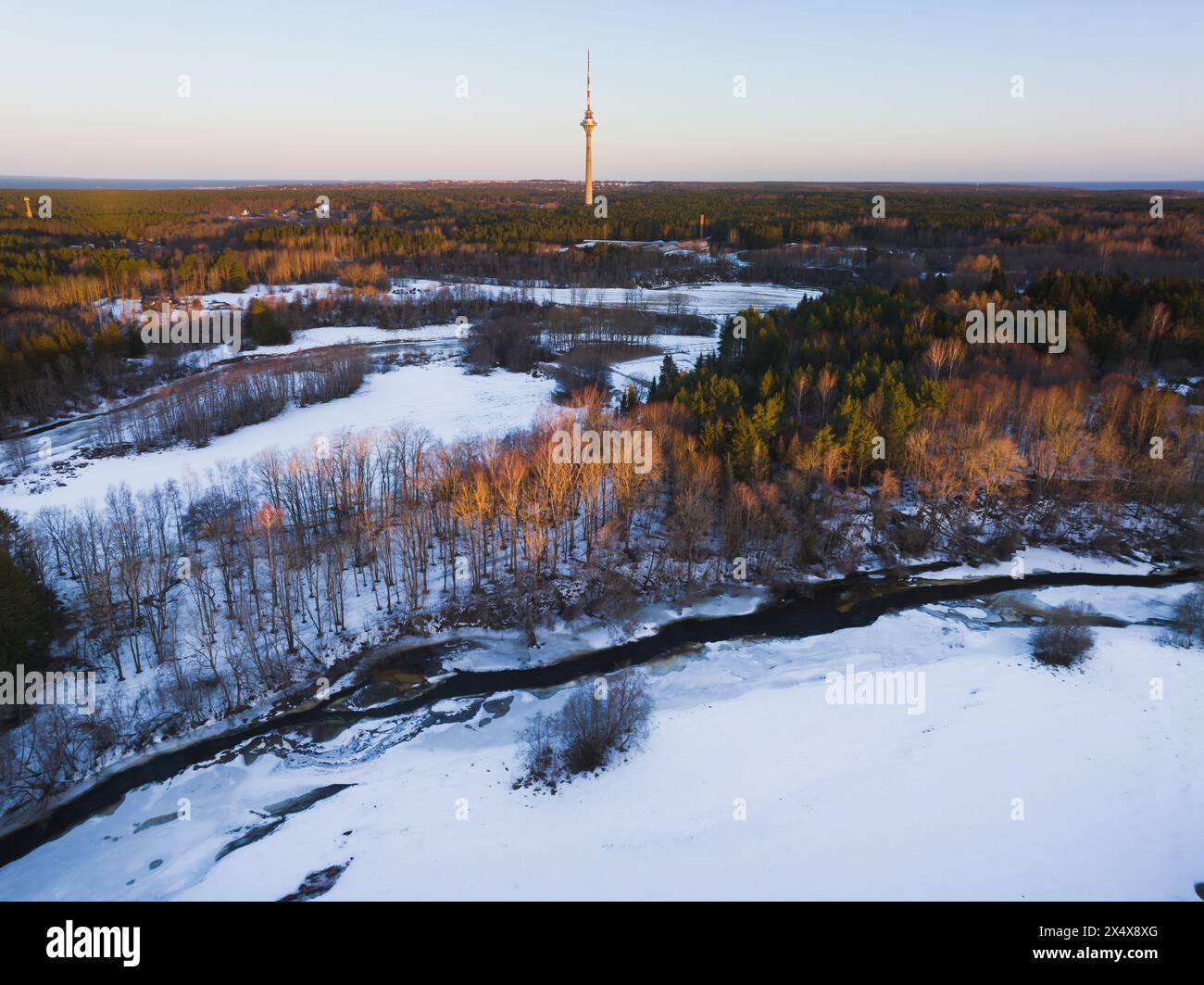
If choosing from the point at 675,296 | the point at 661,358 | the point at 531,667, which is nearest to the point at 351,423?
the point at 661,358

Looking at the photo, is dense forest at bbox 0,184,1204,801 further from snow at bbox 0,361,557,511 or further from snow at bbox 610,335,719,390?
snow at bbox 610,335,719,390

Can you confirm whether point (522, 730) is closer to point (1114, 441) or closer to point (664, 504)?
point (664, 504)

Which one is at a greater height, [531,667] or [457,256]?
[457,256]

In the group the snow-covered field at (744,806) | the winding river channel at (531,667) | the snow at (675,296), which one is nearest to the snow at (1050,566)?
the winding river channel at (531,667)

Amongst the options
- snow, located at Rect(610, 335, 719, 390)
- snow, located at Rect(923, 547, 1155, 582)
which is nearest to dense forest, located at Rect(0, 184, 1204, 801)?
snow, located at Rect(923, 547, 1155, 582)

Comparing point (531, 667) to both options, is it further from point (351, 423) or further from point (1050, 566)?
point (351, 423)

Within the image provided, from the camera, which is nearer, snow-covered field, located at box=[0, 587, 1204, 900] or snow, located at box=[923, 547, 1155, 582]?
snow-covered field, located at box=[0, 587, 1204, 900]

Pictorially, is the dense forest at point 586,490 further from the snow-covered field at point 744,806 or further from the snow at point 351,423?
the snow-covered field at point 744,806

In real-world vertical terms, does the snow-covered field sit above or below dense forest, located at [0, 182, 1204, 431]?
below

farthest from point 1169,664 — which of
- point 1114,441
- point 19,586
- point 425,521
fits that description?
point 19,586
